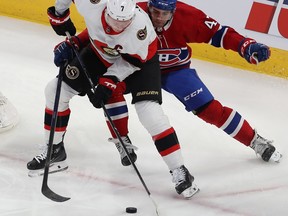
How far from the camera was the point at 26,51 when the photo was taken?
4336 millimetres

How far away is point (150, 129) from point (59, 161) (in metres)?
0.56

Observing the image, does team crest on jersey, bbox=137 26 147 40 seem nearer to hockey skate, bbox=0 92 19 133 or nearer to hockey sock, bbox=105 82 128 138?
hockey sock, bbox=105 82 128 138

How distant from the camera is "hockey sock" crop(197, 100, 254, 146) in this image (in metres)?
3.05

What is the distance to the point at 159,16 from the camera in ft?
9.61

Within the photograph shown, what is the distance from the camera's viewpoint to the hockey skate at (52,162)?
9.68 feet

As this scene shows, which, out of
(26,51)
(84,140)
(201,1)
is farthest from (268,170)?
(26,51)

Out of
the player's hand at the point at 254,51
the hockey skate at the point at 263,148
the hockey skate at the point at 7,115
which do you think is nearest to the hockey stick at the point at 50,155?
the hockey skate at the point at 7,115

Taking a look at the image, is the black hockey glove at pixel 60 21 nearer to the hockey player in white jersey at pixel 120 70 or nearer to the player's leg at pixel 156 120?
the hockey player in white jersey at pixel 120 70

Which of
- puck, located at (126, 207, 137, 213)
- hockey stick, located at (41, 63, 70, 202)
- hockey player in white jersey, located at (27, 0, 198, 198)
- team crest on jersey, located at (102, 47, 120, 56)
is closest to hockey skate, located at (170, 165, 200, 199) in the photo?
hockey player in white jersey, located at (27, 0, 198, 198)

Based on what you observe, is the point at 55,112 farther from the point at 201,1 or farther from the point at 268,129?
the point at 201,1

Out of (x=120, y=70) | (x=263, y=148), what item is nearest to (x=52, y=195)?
(x=120, y=70)

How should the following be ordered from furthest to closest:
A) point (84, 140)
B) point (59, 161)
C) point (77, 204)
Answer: point (84, 140) → point (59, 161) → point (77, 204)

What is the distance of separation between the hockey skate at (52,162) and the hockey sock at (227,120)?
2.36 ft

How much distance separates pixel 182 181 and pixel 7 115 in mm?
1095
